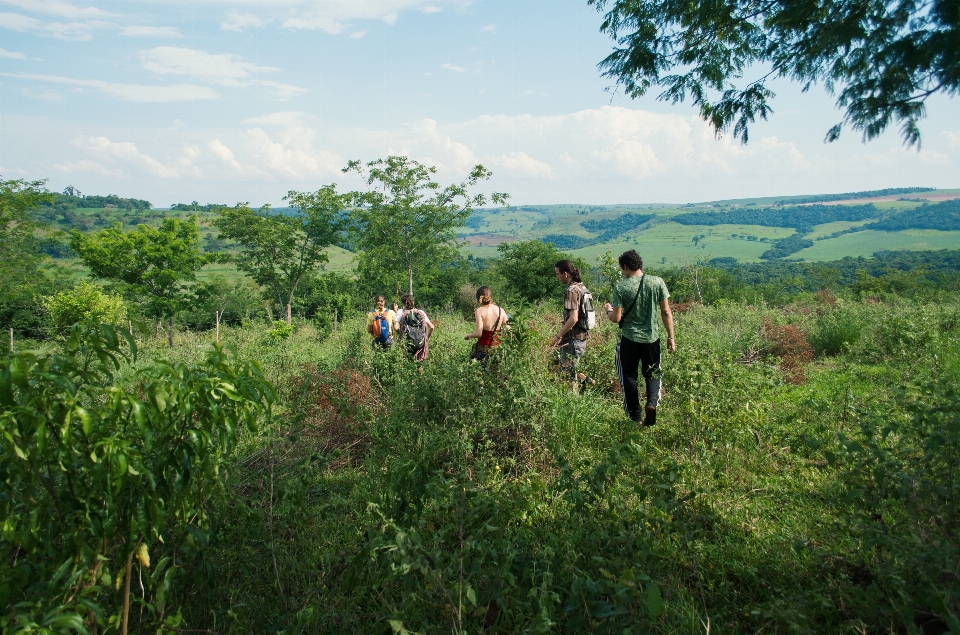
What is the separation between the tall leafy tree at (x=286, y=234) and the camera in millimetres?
30144

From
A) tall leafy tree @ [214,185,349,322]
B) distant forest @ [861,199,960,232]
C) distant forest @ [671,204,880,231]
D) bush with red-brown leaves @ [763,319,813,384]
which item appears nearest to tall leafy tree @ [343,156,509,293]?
tall leafy tree @ [214,185,349,322]

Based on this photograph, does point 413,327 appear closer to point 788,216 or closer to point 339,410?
point 339,410

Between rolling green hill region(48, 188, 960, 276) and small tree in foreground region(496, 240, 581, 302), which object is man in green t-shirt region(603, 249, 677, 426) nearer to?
small tree in foreground region(496, 240, 581, 302)

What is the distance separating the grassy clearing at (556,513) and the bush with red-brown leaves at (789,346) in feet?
4.31

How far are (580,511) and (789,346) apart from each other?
7.13m

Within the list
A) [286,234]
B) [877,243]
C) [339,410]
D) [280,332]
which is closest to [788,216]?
[877,243]

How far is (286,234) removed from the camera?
3125cm

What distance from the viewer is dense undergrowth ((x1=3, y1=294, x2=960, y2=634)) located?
227 centimetres

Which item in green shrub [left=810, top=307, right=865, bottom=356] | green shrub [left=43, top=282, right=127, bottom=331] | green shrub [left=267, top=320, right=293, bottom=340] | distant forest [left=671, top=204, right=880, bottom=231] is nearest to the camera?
green shrub [left=810, top=307, right=865, bottom=356]

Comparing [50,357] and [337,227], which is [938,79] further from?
[337,227]

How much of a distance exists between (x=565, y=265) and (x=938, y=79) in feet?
11.8

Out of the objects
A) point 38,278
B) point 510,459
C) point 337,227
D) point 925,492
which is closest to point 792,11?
point 925,492

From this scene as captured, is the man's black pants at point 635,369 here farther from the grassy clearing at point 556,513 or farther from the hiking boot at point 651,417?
the grassy clearing at point 556,513

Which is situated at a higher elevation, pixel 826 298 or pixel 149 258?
pixel 149 258
